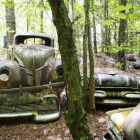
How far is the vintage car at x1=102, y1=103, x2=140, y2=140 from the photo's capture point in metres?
1.60

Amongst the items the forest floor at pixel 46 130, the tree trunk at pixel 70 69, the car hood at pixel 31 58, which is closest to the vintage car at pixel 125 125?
the tree trunk at pixel 70 69

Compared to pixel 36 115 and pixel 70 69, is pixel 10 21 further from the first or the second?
pixel 70 69

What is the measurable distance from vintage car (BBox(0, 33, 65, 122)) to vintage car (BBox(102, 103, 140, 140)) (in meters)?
1.82

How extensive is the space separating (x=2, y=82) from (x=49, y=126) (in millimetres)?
1449

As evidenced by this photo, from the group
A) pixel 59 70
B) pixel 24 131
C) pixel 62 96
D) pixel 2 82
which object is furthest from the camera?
pixel 62 96

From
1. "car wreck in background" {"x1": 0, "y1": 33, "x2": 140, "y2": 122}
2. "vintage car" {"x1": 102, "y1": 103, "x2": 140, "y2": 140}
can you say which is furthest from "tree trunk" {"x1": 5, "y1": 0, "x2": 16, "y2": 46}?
"vintage car" {"x1": 102, "y1": 103, "x2": 140, "y2": 140}

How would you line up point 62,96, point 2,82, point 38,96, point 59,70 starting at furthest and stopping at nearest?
point 62,96 < point 59,70 < point 38,96 < point 2,82

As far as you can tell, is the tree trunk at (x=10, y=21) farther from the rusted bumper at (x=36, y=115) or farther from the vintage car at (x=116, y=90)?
the vintage car at (x=116, y=90)

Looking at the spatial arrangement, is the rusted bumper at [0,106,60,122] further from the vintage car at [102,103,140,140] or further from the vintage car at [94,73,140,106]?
the vintage car at [102,103,140,140]

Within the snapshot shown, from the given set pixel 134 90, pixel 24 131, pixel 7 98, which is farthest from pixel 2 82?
pixel 134 90

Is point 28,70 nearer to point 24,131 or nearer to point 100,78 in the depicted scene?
point 24,131

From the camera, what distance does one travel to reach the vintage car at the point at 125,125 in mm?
1603

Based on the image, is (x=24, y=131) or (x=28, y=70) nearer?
(x=24, y=131)

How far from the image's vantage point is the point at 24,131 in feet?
11.0
